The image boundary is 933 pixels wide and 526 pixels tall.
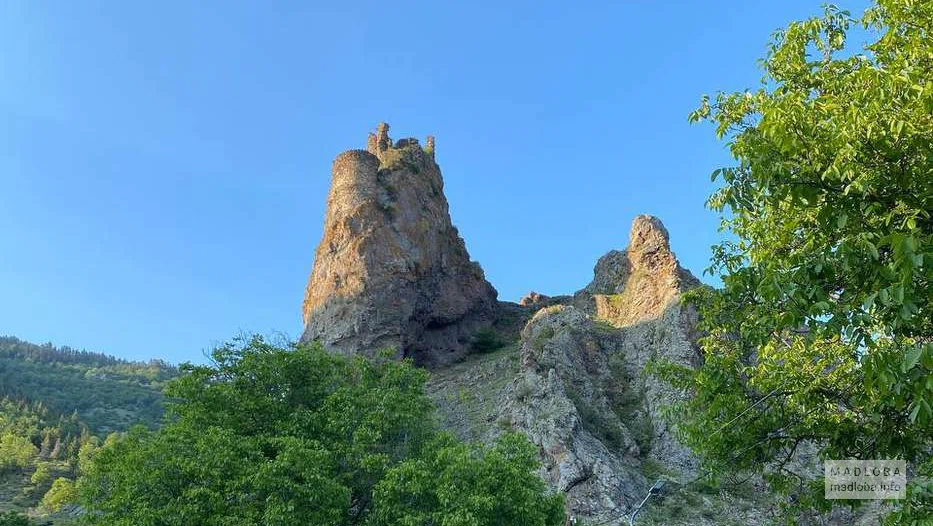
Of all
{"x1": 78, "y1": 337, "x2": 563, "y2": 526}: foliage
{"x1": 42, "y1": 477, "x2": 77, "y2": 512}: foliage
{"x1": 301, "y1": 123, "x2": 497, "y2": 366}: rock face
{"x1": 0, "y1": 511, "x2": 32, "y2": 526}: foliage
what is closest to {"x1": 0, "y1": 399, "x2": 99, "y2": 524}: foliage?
{"x1": 42, "y1": 477, "x2": 77, "y2": 512}: foliage

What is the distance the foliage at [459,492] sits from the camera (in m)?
16.0

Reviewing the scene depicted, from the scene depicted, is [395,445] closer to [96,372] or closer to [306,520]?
[306,520]

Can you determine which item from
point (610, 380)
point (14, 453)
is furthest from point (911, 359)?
point (14, 453)

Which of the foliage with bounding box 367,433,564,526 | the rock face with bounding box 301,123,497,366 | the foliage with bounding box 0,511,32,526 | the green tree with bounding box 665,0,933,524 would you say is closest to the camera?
the green tree with bounding box 665,0,933,524

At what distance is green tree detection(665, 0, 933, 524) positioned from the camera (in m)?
6.79

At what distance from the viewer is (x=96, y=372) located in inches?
6654

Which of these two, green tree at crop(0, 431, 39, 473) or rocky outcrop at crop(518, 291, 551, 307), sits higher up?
rocky outcrop at crop(518, 291, 551, 307)

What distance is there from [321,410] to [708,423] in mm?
12434

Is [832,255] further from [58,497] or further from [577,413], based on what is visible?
[58,497]

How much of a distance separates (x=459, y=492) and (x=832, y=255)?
453 inches

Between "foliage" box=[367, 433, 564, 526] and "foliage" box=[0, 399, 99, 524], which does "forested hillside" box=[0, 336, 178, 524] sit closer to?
"foliage" box=[0, 399, 99, 524]

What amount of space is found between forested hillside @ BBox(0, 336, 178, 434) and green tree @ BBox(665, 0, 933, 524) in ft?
355

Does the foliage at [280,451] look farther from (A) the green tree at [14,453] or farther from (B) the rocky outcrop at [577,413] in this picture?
(A) the green tree at [14,453]

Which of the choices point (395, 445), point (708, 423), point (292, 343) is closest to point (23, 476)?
point (292, 343)
